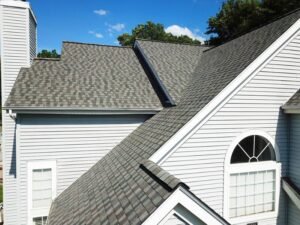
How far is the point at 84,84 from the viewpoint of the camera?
35.1 ft

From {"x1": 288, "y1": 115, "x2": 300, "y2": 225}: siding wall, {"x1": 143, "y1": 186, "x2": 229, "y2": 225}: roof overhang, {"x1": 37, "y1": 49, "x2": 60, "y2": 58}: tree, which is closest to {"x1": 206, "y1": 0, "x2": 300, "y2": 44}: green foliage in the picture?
{"x1": 288, "y1": 115, "x2": 300, "y2": 225}: siding wall

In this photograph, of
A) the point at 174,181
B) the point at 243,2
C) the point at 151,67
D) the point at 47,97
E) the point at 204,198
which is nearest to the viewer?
the point at 174,181

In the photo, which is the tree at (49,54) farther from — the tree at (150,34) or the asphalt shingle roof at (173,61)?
the asphalt shingle roof at (173,61)

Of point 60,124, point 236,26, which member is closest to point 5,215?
point 60,124

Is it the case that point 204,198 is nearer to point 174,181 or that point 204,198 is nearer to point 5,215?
point 174,181

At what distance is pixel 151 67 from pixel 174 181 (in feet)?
27.4

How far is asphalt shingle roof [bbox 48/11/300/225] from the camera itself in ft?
14.3

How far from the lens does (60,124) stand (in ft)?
31.2

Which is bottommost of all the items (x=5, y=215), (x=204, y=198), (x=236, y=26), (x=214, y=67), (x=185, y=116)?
(x=5, y=215)

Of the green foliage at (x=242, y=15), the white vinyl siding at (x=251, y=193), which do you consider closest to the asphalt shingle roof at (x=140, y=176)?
the white vinyl siding at (x=251, y=193)

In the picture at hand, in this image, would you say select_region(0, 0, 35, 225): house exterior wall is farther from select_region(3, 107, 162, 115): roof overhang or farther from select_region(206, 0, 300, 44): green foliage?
select_region(206, 0, 300, 44): green foliage

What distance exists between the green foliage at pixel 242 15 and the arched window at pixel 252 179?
2163 centimetres

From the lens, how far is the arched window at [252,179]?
7.52 m

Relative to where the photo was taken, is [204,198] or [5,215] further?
[5,215]
